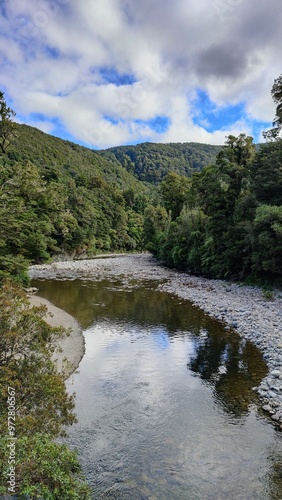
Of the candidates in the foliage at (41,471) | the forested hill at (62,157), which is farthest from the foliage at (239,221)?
the forested hill at (62,157)

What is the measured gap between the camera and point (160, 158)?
163875mm

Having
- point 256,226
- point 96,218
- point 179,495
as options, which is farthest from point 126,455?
point 96,218

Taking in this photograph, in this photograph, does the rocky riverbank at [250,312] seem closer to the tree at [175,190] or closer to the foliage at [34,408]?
the foliage at [34,408]

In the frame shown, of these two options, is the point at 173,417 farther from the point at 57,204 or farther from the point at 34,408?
the point at 57,204

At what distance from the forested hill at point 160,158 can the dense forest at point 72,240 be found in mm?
71053

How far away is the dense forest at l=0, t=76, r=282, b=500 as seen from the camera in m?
4.18

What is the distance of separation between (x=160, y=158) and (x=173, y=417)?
165 metres

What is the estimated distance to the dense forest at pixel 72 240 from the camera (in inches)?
165

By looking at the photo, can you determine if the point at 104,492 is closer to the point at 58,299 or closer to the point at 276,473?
the point at 276,473

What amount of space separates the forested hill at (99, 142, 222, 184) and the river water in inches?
5409

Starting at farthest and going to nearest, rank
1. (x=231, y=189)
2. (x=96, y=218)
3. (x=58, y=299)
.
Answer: (x=96, y=218) → (x=231, y=189) → (x=58, y=299)

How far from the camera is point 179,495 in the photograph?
518 cm

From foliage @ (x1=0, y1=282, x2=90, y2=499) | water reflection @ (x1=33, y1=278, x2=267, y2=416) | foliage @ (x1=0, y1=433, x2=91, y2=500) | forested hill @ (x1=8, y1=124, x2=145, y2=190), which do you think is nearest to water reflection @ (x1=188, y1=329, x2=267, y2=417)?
water reflection @ (x1=33, y1=278, x2=267, y2=416)

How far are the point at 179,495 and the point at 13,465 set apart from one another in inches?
120
